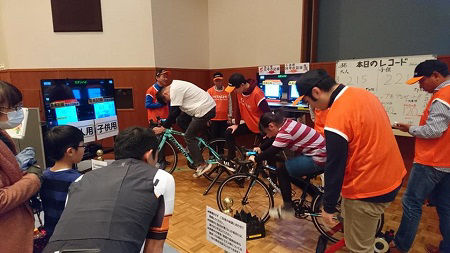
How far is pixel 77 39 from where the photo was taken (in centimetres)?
495

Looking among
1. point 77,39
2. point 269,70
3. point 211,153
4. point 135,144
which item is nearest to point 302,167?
point 135,144

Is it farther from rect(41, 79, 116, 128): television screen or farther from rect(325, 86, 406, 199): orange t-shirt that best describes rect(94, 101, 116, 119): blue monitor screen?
rect(325, 86, 406, 199): orange t-shirt

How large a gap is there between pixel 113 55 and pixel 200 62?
1821mm

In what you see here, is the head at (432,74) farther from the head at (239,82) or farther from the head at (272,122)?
the head at (239,82)

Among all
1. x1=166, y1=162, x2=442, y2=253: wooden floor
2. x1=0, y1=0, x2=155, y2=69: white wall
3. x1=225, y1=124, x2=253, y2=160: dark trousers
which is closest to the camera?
x1=166, y1=162, x2=442, y2=253: wooden floor

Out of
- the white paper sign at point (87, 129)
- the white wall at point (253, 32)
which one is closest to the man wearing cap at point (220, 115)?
the white wall at point (253, 32)

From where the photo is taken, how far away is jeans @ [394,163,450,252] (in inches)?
77.1

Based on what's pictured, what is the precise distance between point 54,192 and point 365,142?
71.0 inches

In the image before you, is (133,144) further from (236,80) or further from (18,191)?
(236,80)

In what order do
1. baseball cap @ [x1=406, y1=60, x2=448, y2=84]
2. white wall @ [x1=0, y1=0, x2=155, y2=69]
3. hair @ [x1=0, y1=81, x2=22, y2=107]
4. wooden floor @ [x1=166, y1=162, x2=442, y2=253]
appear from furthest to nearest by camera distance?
white wall @ [x1=0, y1=0, x2=155, y2=69] < wooden floor @ [x1=166, y1=162, x2=442, y2=253] < baseball cap @ [x1=406, y1=60, x2=448, y2=84] < hair @ [x1=0, y1=81, x2=22, y2=107]

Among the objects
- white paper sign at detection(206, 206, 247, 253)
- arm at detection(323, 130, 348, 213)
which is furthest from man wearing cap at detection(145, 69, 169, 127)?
arm at detection(323, 130, 348, 213)

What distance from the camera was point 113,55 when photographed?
5051 millimetres

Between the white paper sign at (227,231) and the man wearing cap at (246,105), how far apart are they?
2243 millimetres

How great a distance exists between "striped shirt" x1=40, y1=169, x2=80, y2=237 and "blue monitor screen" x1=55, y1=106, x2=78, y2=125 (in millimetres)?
1548
